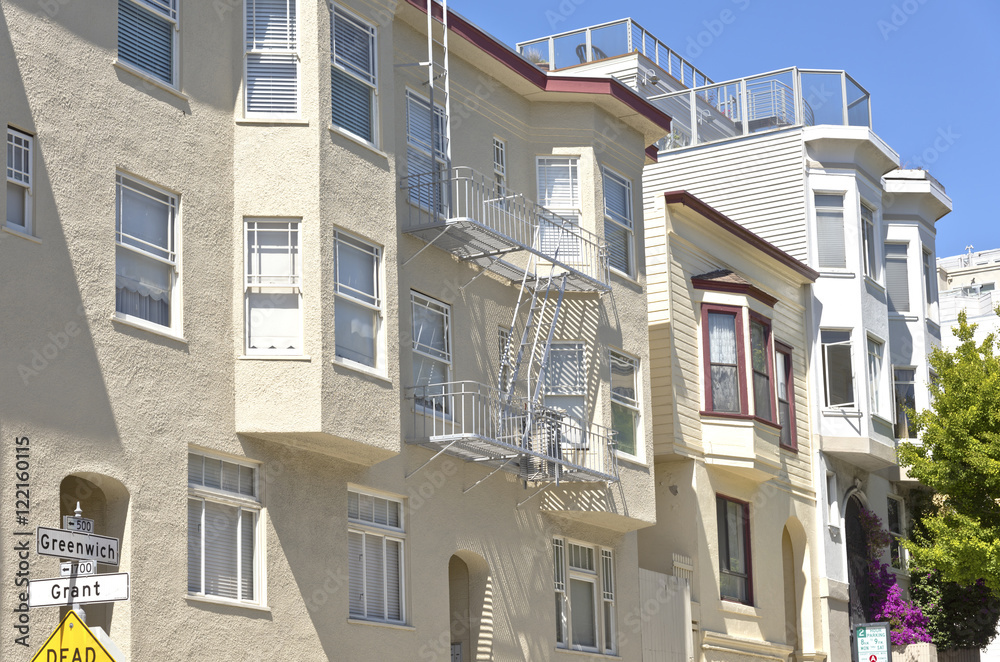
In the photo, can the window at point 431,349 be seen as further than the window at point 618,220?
A: No

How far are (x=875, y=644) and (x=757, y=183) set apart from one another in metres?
13.4

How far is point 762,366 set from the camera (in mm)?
31406

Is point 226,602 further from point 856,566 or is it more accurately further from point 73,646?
point 856,566

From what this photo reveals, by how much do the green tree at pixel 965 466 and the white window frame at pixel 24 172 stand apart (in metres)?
21.8

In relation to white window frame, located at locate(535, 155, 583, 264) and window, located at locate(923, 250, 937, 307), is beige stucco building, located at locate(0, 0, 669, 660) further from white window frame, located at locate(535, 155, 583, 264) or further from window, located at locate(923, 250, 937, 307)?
window, located at locate(923, 250, 937, 307)

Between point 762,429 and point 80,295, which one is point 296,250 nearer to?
point 80,295

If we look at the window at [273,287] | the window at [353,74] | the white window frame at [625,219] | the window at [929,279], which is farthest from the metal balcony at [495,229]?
the window at [929,279]

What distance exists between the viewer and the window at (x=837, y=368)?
34656 mm

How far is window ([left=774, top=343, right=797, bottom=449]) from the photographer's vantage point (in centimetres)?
3262

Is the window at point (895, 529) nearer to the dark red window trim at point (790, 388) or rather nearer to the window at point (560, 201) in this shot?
the dark red window trim at point (790, 388)

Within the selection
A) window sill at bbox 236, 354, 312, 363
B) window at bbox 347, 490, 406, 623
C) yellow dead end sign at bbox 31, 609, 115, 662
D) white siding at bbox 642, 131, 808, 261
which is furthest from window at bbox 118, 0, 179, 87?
white siding at bbox 642, 131, 808, 261

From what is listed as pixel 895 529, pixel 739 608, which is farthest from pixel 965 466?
pixel 895 529

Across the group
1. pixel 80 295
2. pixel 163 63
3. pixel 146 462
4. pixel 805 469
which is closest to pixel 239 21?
pixel 163 63

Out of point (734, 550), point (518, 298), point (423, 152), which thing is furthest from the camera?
point (734, 550)
